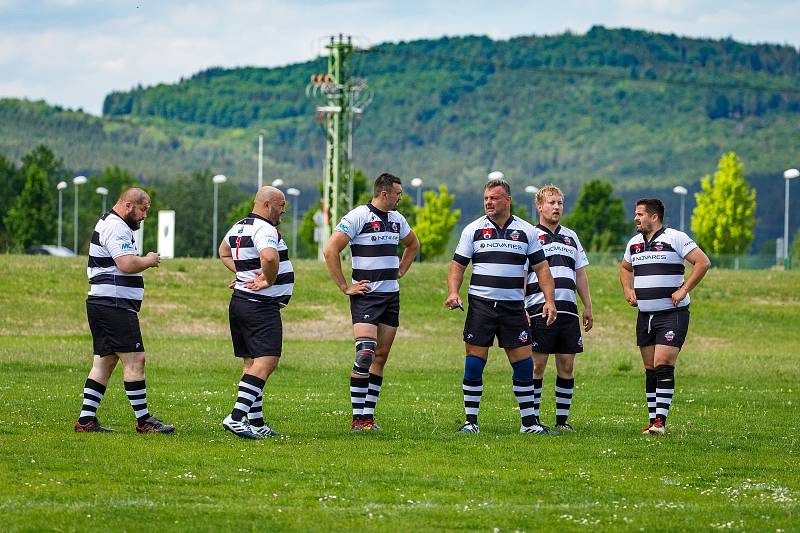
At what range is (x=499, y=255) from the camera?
1382cm

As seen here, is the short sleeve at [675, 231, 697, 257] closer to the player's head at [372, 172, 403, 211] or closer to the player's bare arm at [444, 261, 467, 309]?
the player's bare arm at [444, 261, 467, 309]

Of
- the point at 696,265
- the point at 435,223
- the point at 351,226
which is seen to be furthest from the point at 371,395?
the point at 435,223

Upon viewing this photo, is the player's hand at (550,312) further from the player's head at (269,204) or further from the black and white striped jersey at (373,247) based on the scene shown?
the player's head at (269,204)

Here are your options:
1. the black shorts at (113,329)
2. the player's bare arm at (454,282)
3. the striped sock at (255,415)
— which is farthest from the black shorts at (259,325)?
the player's bare arm at (454,282)

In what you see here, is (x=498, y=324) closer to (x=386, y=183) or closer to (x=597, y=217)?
(x=386, y=183)

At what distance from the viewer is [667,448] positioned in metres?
13.1

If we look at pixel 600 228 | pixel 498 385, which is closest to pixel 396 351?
pixel 498 385

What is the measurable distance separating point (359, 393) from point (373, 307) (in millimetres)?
→ 966

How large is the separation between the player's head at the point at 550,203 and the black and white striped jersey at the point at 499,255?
2.00ft

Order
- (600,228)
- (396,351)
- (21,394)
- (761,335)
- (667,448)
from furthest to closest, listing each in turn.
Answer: (600,228), (761,335), (396,351), (21,394), (667,448)

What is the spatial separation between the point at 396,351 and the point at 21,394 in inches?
591

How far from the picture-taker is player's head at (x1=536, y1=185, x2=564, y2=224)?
47.4ft

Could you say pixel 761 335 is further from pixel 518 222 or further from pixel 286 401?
pixel 518 222

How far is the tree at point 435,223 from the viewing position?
393 ft
